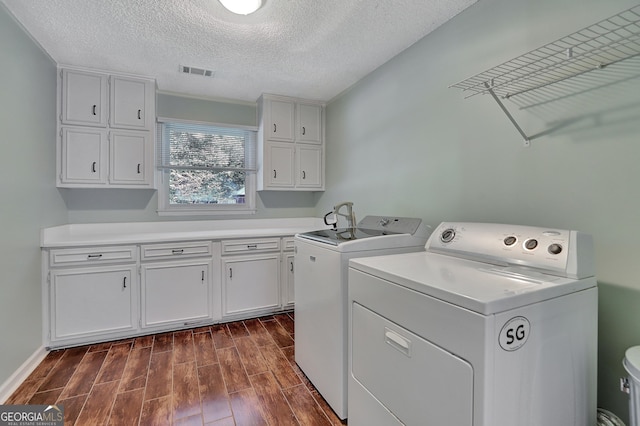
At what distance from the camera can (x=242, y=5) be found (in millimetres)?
1744

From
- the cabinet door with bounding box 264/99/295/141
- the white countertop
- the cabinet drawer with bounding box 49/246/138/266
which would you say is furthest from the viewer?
the cabinet door with bounding box 264/99/295/141

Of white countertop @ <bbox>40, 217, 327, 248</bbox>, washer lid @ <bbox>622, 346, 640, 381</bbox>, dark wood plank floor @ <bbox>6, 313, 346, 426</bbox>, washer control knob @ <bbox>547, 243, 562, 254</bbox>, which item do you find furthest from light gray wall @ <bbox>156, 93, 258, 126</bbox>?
washer lid @ <bbox>622, 346, 640, 381</bbox>

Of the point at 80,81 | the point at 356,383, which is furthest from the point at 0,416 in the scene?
the point at 80,81

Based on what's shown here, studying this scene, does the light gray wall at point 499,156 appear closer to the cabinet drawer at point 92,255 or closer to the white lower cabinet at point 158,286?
the white lower cabinet at point 158,286

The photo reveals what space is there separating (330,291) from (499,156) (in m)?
1.22

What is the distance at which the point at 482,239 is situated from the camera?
4.63 ft

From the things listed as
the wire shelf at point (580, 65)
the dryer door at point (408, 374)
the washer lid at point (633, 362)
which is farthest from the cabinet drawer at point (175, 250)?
the washer lid at point (633, 362)

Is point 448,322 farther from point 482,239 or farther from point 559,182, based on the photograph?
point 559,182

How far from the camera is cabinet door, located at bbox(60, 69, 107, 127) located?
2.59 metres

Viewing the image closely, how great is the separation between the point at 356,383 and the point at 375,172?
1.76m

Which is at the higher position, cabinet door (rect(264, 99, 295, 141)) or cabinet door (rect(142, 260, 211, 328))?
cabinet door (rect(264, 99, 295, 141))

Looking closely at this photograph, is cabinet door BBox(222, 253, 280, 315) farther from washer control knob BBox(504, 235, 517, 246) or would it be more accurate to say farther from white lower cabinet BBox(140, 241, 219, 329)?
washer control knob BBox(504, 235, 517, 246)

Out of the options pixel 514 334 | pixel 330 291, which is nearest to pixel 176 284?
pixel 330 291

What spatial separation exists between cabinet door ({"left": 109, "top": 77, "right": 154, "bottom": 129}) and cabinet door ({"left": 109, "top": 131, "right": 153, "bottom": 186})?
0.31 feet
